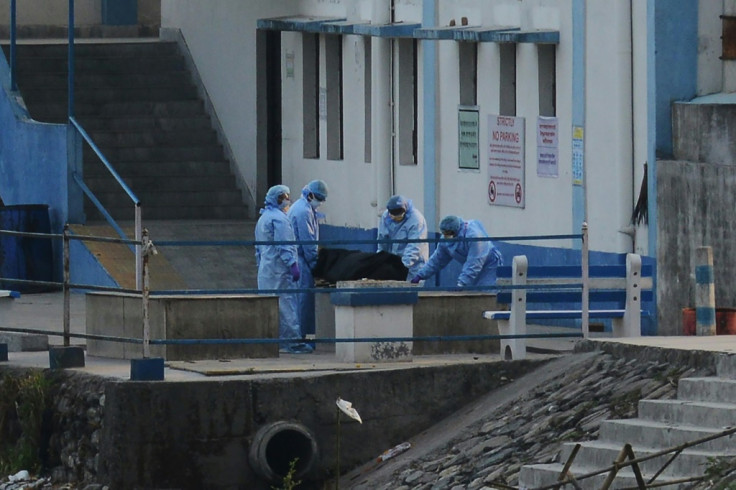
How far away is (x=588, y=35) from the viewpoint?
71.5ft

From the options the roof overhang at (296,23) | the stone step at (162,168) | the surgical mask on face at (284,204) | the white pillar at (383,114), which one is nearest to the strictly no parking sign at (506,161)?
the white pillar at (383,114)

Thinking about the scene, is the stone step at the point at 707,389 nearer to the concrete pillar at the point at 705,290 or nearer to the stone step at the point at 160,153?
the concrete pillar at the point at 705,290

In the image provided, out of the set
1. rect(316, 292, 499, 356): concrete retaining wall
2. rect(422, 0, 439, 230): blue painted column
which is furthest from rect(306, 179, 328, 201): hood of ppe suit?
rect(422, 0, 439, 230): blue painted column

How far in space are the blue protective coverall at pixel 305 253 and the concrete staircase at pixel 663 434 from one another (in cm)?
528

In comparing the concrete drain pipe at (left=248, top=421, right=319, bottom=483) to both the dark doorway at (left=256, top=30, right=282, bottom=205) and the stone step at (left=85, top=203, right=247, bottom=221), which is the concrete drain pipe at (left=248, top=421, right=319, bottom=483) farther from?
the dark doorway at (left=256, top=30, right=282, bottom=205)

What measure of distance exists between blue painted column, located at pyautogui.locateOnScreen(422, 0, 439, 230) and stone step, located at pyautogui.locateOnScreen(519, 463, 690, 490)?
32.2 feet

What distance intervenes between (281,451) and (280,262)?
308 centimetres

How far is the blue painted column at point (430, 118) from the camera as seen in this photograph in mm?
24859

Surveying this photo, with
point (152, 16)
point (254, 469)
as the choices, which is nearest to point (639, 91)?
point (254, 469)

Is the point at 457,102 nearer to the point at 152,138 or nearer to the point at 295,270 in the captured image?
the point at 295,270

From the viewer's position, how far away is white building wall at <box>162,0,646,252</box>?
70.1 feet

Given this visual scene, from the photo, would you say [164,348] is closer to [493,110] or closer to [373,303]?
[373,303]

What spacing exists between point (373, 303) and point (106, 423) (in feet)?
7.57

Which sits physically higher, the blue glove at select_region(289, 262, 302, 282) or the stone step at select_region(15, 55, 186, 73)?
the stone step at select_region(15, 55, 186, 73)
